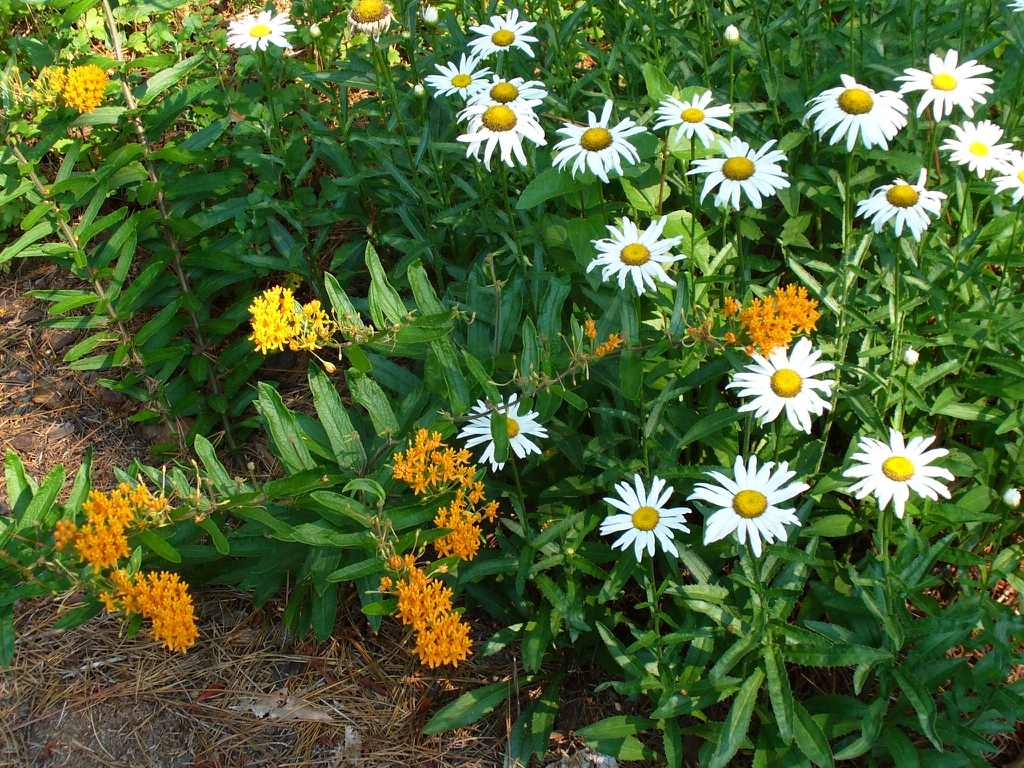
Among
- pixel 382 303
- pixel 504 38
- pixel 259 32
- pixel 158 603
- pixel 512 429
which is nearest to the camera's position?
pixel 158 603

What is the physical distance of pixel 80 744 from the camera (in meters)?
2.42

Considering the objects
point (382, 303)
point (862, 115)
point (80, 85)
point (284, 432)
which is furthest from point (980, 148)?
point (80, 85)

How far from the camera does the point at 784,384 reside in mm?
2016

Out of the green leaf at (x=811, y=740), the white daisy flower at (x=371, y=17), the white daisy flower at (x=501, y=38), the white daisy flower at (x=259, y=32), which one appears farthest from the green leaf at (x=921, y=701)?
A: the white daisy flower at (x=259, y=32)

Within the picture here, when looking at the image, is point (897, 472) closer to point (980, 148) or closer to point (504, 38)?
point (980, 148)

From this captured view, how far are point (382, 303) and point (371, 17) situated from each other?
3.26 feet

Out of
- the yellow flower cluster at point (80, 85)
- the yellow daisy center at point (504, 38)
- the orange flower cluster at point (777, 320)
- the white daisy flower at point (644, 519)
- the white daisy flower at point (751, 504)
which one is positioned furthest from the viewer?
the yellow flower cluster at point (80, 85)

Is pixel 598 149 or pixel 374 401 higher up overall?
pixel 598 149

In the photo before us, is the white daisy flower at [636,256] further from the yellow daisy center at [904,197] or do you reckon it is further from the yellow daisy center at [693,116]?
the yellow daisy center at [904,197]

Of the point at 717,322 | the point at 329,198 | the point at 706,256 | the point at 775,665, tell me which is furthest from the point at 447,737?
the point at 329,198

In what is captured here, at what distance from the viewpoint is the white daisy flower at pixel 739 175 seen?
218 cm

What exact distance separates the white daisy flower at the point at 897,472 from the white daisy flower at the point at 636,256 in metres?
0.62

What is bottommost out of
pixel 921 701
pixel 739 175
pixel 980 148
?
pixel 921 701

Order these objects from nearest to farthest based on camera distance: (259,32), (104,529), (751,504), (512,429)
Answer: (751,504), (104,529), (512,429), (259,32)
